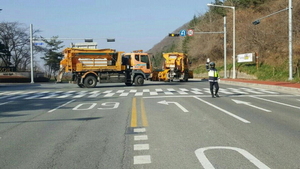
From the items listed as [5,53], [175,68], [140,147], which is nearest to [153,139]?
[140,147]

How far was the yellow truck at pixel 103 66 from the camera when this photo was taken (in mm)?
29109

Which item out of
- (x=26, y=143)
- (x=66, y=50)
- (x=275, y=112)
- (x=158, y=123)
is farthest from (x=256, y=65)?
(x=26, y=143)

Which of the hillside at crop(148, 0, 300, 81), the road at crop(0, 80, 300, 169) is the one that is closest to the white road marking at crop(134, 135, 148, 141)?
the road at crop(0, 80, 300, 169)

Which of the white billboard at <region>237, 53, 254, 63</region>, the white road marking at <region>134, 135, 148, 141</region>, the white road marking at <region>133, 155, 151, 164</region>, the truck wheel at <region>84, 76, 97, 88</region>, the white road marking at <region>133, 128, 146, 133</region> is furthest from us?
the white billboard at <region>237, 53, 254, 63</region>

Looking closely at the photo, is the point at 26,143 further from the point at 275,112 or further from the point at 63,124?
the point at 275,112

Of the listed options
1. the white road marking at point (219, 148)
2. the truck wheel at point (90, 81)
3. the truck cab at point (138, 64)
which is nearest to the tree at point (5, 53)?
the truck wheel at point (90, 81)

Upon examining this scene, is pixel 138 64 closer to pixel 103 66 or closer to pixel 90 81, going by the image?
pixel 103 66

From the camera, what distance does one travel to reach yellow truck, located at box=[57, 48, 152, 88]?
95.5 ft

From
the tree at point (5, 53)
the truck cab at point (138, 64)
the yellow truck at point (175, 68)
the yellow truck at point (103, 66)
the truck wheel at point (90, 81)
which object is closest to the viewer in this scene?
the yellow truck at point (103, 66)

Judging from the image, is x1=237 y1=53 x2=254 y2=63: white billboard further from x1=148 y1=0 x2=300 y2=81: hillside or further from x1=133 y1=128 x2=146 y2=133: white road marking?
x1=133 y1=128 x2=146 y2=133: white road marking

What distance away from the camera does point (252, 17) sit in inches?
2066

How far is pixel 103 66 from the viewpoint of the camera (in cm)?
2986

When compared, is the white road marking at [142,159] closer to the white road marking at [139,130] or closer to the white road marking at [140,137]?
the white road marking at [140,137]

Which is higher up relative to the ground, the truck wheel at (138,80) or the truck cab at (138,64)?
the truck cab at (138,64)
